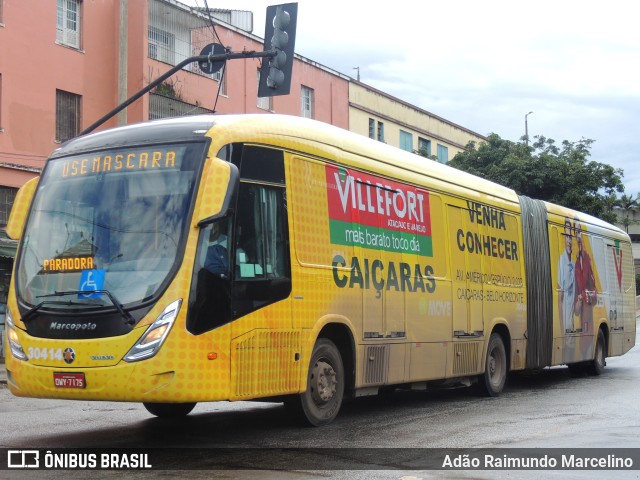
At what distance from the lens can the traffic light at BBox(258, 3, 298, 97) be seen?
624 inches

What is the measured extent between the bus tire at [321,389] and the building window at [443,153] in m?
40.0

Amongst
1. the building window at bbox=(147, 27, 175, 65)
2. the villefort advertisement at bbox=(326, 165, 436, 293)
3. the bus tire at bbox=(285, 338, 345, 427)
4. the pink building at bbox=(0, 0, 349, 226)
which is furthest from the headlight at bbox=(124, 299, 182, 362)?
the building window at bbox=(147, 27, 175, 65)

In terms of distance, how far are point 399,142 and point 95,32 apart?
19919 mm

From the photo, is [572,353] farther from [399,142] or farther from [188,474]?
[399,142]

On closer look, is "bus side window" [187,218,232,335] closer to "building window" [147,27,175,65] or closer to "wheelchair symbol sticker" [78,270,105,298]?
"wheelchair symbol sticker" [78,270,105,298]

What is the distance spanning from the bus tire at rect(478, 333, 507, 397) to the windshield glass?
24.9ft

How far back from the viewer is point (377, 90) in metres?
43.9

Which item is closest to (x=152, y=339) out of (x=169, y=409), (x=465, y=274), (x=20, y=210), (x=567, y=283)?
(x=20, y=210)

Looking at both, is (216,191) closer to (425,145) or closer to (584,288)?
(584,288)

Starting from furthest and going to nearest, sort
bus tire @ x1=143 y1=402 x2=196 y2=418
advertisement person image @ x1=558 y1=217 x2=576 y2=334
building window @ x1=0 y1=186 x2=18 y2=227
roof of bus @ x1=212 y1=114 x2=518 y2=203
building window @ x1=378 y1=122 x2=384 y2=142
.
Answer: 1. building window @ x1=378 y1=122 x2=384 y2=142
2. building window @ x1=0 y1=186 x2=18 y2=227
3. advertisement person image @ x1=558 y1=217 x2=576 y2=334
4. bus tire @ x1=143 y1=402 x2=196 y2=418
5. roof of bus @ x1=212 y1=114 x2=518 y2=203

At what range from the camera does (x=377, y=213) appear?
39.8 ft

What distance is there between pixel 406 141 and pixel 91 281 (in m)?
38.4

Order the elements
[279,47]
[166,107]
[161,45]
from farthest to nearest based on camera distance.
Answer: [161,45] → [166,107] → [279,47]

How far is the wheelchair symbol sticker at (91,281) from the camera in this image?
889 centimetres
